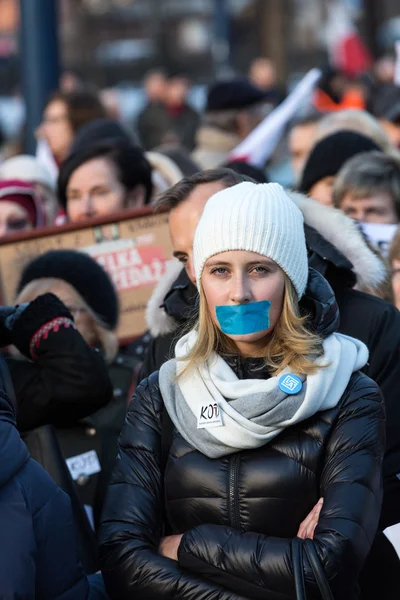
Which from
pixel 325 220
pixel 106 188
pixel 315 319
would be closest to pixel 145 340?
pixel 106 188

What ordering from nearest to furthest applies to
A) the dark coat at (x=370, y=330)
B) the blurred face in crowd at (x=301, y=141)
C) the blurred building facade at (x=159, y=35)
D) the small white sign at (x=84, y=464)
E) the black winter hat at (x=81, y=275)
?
the dark coat at (x=370, y=330) < the small white sign at (x=84, y=464) < the black winter hat at (x=81, y=275) < the blurred face in crowd at (x=301, y=141) < the blurred building facade at (x=159, y=35)

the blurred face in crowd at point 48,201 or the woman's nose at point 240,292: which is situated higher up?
the woman's nose at point 240,292

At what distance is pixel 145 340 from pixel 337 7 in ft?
112

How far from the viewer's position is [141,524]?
10.9 ft

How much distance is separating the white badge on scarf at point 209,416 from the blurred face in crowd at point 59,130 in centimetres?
562

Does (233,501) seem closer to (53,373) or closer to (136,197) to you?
(53,373)

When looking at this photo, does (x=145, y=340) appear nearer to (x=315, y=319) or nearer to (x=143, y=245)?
(x=143, y=245)

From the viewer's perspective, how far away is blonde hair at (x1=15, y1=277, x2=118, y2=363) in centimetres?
493

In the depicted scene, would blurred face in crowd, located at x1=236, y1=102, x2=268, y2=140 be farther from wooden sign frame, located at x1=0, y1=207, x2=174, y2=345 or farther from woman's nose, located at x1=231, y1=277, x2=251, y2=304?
woman's nose, located at x1=231, y1=277, x2=251, y2=304

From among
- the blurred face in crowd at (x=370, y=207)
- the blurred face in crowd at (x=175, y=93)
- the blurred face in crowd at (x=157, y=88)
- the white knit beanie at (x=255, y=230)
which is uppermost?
the white knit beanie at (x=255, y=230)

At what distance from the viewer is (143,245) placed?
598 cm

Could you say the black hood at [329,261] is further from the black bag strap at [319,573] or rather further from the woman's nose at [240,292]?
the black bag strap at [319,573]

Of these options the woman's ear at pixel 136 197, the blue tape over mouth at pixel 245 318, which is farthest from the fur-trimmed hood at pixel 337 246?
the woman's ear at pixel 136 197

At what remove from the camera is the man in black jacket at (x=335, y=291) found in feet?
12.9
